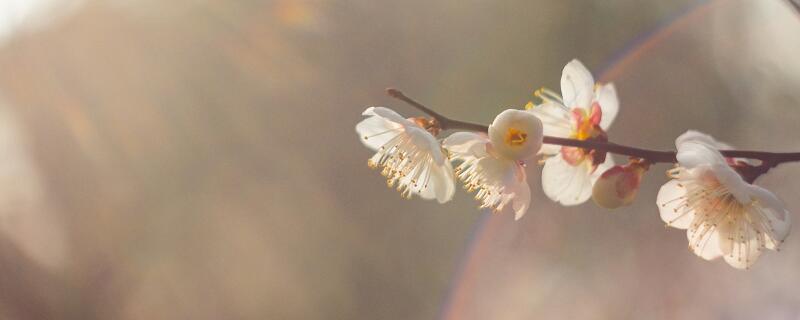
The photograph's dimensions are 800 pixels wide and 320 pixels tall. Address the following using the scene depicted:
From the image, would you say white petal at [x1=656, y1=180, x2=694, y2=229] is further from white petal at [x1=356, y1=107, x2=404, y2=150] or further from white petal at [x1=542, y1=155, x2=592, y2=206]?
white petal at [x1=356, y1=107, x2=404, y2=150]

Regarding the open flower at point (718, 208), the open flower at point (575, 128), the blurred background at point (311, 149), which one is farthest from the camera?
the blurred background at point (311, 149)

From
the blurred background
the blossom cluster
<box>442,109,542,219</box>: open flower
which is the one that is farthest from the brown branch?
the blurred background

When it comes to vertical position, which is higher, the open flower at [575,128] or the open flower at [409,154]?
the open flower at [409,154]

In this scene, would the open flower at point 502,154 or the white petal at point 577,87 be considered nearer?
the open flower at point 502,154

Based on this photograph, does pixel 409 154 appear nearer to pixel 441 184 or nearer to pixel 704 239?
pixel 441 184

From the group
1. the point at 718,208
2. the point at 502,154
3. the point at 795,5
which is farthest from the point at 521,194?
the point at 795,5

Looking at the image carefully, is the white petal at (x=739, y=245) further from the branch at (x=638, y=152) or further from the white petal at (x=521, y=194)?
the white petal at (x=521, y=194)

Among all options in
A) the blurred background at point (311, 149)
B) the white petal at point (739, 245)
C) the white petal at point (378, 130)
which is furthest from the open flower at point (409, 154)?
the blurred background at point (311, 149)


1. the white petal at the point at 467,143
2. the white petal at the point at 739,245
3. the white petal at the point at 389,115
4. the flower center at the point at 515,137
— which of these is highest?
the white petal at the point at 389,115

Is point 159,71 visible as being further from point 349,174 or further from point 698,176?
point 698,176
